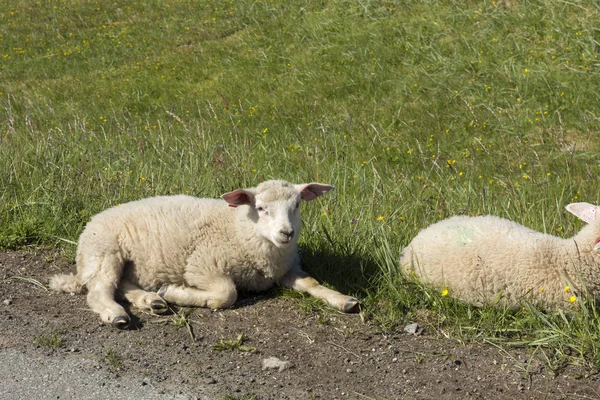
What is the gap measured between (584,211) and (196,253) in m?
2.68

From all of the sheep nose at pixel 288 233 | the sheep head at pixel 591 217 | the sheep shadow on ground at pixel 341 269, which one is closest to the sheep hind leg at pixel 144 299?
the sheep nose at pixel 288 233

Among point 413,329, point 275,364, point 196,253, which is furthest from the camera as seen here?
point 196,253

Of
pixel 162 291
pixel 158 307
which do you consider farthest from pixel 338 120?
pixel 158 307

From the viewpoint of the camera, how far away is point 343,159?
870 cm

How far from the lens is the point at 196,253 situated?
18.2 feet

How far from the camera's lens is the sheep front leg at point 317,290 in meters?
5.14

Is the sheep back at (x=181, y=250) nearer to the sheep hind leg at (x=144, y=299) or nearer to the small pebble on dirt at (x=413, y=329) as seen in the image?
the sheep hind leg at (x=144, y=299)

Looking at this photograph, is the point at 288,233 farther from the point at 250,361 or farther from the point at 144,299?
the point at 144,299

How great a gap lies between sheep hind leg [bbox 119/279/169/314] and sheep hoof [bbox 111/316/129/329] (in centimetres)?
26

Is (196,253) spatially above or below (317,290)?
above

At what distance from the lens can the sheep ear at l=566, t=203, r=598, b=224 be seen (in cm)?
517

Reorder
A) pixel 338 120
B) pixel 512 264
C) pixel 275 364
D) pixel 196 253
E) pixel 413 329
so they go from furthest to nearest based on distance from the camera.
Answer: pixel 338 120 → pixel 196 253 → pixel 512 264 → pixel 413 329 → pixel 275 364

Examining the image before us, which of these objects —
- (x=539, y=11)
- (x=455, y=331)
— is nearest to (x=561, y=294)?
(x=455, y=331)

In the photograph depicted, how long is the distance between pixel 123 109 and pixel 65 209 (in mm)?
7013
